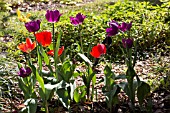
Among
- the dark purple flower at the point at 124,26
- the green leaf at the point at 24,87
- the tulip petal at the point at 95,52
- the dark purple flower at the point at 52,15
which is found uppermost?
the dark purple flower at the point at 52,15

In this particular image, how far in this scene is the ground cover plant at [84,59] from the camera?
9.37ft

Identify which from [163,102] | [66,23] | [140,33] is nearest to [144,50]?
[140,33]

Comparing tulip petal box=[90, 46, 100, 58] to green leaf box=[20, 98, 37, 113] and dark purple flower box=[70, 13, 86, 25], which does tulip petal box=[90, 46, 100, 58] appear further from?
green leaf box=[20, 98, 37, 113]

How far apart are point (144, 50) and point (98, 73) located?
0.96 meters

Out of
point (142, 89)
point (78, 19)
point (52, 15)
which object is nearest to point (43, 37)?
point (52, 15)

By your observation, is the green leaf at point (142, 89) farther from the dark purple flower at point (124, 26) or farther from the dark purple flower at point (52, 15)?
the dark purple flower at point (52, 15)

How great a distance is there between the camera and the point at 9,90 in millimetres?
3352

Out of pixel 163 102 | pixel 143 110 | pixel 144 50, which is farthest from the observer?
pixel 144 50

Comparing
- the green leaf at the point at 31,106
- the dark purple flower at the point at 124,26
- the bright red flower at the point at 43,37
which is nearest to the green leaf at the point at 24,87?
the green leaf at the point at 31,106

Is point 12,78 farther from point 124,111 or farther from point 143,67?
point 143,67

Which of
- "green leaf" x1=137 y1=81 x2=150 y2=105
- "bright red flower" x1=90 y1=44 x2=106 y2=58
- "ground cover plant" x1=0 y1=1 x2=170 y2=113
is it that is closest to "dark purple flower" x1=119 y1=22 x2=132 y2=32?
"ground cover plant" x1=0 y1=1 x2=170 y2=113

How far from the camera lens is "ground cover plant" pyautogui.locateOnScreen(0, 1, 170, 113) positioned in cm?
286

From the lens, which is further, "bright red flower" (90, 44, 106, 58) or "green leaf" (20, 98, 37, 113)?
"bright red flower" (90, 44, 106, 58)

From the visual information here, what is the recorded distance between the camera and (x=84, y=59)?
10.3 ft
